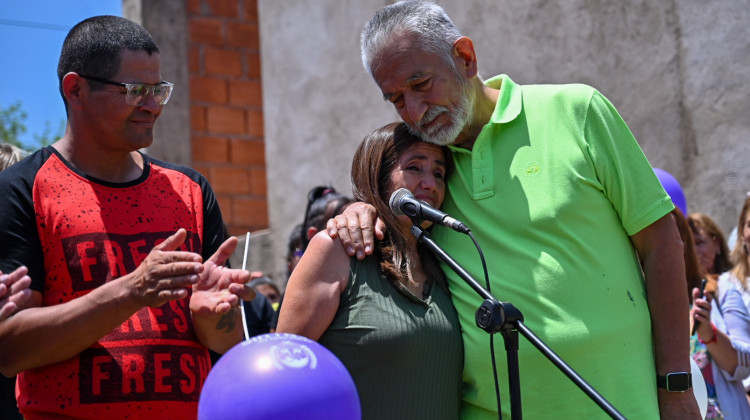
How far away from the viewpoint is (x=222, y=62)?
10.2m

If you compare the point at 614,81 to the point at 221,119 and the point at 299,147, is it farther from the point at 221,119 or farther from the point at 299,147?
the point at 221,119

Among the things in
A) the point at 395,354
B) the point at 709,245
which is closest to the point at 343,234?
the point at 395,354

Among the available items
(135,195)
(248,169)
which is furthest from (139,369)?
(248,169)

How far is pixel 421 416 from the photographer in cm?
313

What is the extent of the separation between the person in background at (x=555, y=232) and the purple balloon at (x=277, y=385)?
821 mm

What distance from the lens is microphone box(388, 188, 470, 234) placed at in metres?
2.85

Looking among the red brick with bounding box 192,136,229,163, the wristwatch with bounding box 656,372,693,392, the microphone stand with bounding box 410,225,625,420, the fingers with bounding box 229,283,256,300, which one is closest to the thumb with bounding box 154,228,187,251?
the fingers with bounding box 229,283,256,300

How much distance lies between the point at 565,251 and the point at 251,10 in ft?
25.9

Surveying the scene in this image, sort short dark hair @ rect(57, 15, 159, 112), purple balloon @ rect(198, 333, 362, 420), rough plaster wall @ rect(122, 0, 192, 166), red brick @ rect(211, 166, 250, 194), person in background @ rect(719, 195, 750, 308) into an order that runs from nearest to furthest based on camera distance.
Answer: purple balloon @ rect(198, 333, 362, 420) < short dark hair @ rect(57, 15, 159, 112) < person in background @ rect(719, 195, 750, 308) < rough plaster wall @ rect(122, 0, 192, 166) < red brick @ rect(211, 166, 250, 194)

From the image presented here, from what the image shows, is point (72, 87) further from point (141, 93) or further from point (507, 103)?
point (507, 103)

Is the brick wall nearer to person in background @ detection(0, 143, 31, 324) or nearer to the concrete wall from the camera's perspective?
the concrete wall

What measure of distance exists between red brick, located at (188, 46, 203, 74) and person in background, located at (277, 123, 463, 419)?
23.2ft

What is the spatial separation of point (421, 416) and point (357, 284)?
47 centimetres

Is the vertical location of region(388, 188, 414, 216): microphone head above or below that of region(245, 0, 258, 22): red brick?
below
